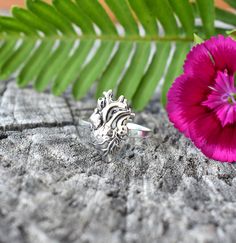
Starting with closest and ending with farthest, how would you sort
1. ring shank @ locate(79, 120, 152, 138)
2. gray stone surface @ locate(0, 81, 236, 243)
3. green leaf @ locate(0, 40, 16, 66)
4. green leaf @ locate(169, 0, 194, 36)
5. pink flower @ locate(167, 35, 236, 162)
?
gray stone surface @ locate(0, 81, 236, 243) → pink flower @ locate(167, 35, 236, 162) → ring shank @ locate(79, 120, 152, 138) → green leaf @ locate(169, 0, 194, 36) → green leaf @ locate(0, 40, 16, 66)

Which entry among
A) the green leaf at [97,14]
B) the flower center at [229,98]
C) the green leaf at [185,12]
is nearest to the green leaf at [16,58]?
the green leaf at [97,14]

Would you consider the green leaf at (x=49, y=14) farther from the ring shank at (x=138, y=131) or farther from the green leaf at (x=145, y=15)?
the ring shank at (x=138, y=131)

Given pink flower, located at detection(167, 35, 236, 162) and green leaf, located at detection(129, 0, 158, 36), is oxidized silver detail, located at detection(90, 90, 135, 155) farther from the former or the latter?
green leaf, located at detection(129, 0, 158, 36)

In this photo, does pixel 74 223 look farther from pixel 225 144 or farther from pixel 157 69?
pixel 157 69

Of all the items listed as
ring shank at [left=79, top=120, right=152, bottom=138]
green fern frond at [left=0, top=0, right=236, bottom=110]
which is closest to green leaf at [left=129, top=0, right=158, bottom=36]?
green fern frond at [left=0, top=0, right=236, bottom=110]

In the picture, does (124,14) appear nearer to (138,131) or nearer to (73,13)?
(73,13)

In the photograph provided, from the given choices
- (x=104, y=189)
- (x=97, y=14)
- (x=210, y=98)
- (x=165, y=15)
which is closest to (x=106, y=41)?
(x=97, y=14)

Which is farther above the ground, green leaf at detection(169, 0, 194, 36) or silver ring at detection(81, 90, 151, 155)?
green leaf at detection(169, 0, 194, 36)
